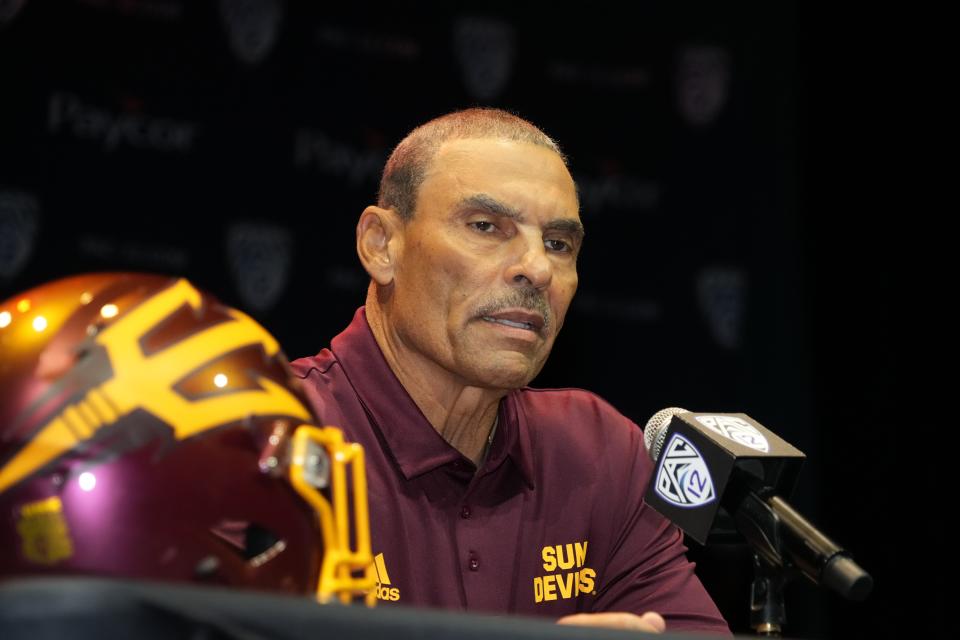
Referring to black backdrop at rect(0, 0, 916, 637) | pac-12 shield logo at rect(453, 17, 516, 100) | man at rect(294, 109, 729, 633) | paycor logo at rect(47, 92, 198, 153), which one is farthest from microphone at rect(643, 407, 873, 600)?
pac-12 shield logo at rect(453, 17, 516, 100)

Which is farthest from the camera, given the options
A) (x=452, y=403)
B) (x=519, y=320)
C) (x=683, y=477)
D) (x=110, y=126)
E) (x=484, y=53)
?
(x=484, y=53)

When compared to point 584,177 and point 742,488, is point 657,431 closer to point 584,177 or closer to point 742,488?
point 742,488

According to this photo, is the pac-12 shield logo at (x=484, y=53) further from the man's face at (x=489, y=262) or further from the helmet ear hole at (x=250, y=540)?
the helmet ear hole at (x=250, y=540)

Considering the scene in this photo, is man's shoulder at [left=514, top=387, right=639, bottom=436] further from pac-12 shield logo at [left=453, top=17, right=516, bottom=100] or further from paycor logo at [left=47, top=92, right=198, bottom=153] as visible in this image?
pac-12 shield logo at [left=453, top=17, right=516, bottom=100]

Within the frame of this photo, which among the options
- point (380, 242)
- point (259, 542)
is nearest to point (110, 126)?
point (380, 242)

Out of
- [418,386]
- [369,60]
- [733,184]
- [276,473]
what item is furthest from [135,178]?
[276,473]

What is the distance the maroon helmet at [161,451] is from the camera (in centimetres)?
119

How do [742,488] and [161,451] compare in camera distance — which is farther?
[742,488]

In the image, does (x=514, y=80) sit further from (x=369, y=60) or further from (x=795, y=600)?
(x=795, y=600)

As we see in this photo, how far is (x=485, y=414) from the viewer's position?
2.32m

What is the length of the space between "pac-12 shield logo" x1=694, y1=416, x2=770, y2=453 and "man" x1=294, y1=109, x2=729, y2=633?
23.7 inches

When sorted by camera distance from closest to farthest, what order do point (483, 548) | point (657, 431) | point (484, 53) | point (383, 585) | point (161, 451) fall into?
point (161, 451)
point (657, 431)
point (383, 585)
point (483, 548)
point (484, 53)

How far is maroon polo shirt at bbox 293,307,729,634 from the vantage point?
6.76 feet

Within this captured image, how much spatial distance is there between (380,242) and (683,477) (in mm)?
1030
